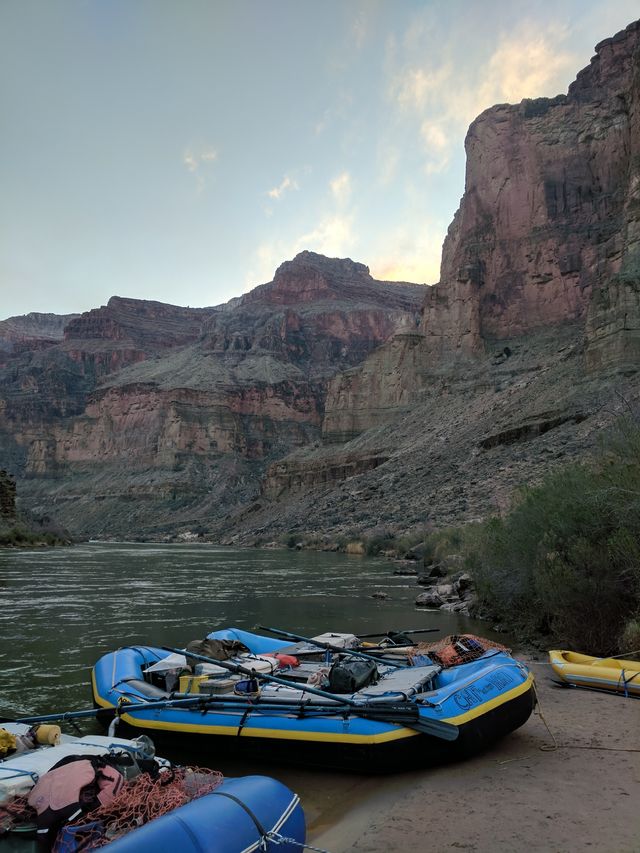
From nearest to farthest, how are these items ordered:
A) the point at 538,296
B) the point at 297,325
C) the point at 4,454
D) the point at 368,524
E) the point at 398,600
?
1. the point at 398,600
2. the point at 368,524
3. the point at 538,296
4. the point at 4,454
5. the point at 297,325

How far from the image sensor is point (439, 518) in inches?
1310

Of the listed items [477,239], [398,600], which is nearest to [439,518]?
[398,600]

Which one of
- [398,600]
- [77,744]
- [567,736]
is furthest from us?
[398,600]

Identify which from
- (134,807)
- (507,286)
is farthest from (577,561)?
(507,286)

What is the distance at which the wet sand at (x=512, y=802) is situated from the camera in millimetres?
3924

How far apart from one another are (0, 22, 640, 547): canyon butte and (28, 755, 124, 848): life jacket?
10.5 metres

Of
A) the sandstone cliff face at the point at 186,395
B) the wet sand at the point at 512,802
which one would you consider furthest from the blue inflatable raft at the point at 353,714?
the sandstone cliff face at the point at 186,395

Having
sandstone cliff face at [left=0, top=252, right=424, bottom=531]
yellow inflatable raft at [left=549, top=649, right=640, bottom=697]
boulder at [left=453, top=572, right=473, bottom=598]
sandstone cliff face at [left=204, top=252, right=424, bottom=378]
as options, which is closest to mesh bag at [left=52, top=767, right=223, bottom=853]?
yellow inflatable raft at [left=549, top=649, right=640, bottom=697]

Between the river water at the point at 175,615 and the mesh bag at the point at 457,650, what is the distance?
234cm

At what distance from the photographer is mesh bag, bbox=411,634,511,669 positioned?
23.7 ft

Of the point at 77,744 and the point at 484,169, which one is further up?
the point at 484,169

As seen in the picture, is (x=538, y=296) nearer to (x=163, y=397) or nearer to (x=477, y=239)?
(x=477, y=239)

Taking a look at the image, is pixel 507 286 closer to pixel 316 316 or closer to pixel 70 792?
pixel 70 792

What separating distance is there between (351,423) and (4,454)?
79.5 m
